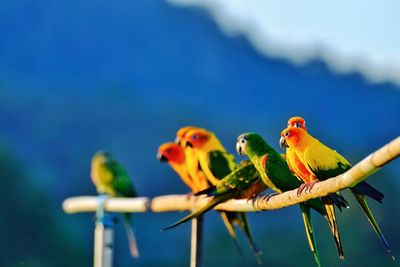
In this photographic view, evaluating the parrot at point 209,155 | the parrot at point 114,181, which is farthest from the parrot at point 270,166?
the parrot at point 114,181

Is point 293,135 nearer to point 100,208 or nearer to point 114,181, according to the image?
point 100,208

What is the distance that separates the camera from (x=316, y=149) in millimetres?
1897

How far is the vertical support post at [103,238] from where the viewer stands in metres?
2.81

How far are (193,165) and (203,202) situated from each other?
0.23 meters

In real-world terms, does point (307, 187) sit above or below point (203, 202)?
below

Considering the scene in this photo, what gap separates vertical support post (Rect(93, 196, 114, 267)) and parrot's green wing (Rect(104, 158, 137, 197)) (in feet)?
0.93

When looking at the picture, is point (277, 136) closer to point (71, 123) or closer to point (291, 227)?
point (291, 227)

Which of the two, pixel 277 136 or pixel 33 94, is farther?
pixel 33 94

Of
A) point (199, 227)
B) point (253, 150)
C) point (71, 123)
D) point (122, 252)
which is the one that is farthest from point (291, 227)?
point (253, 150)

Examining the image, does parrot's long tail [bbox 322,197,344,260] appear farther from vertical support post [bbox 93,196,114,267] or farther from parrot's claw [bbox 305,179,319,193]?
vertical support post [bbox 93,196,114,267]

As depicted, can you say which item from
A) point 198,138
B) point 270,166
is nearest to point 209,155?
point 198,138

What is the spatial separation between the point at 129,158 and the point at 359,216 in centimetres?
124

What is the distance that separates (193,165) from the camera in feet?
8.54

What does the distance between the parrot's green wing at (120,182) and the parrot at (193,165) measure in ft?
2.09
